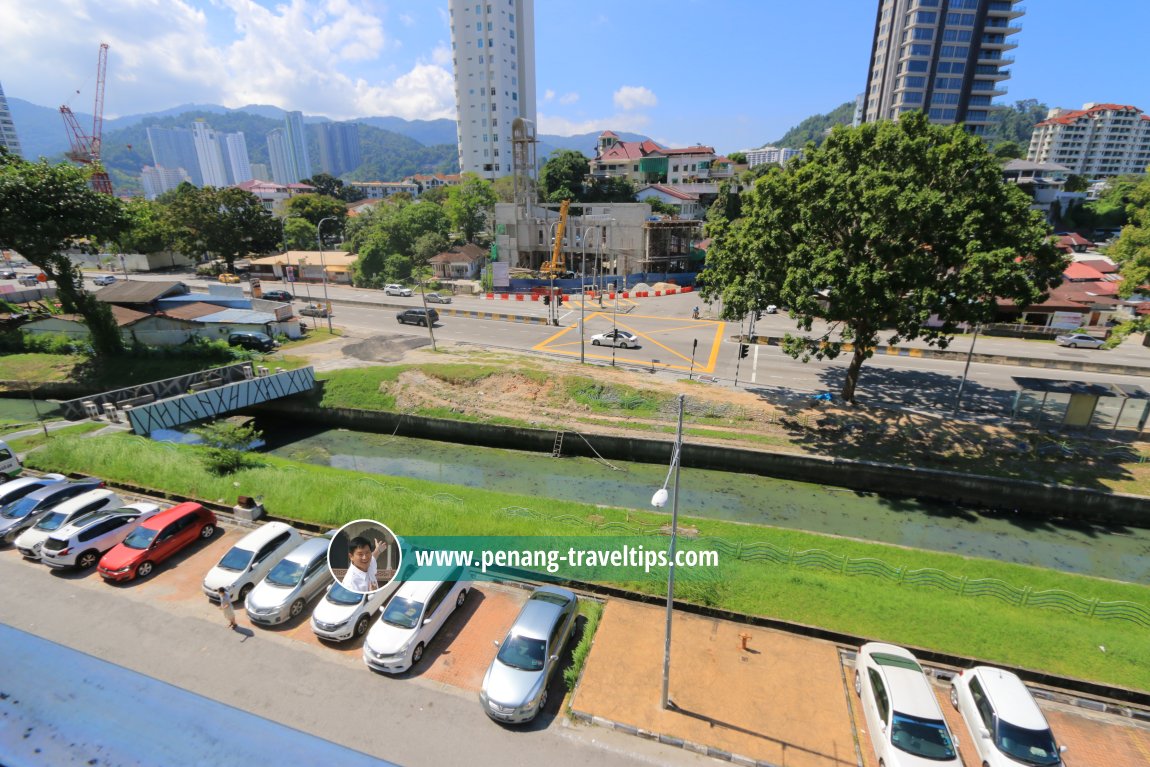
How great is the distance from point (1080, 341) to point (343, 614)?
55.1 metres

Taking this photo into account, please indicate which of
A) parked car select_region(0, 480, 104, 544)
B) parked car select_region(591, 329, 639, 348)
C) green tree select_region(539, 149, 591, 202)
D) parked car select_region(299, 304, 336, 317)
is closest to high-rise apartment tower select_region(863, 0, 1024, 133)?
green tree select_region(539, 149, 591, 202)

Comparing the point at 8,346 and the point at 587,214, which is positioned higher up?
the point at 587,214

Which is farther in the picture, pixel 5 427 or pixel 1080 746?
pixel 5 427

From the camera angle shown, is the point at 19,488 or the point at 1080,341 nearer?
the point at 19,488

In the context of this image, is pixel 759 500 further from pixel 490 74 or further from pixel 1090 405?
pixel 490 74

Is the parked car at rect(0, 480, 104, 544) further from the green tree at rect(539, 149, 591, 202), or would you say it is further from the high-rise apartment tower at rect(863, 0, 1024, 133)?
the high-rise apartment tower at rect(863, 0, 1024, 133)

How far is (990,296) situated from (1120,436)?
11772mm

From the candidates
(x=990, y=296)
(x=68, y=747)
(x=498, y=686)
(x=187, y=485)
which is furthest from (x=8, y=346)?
(x=990, y=296)

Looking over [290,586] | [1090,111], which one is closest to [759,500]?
[290,586]

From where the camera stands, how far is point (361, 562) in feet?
33.6

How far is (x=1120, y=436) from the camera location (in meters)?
28.2

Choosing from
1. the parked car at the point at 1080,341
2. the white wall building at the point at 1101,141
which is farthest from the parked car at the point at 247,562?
the white wall building at the point at 1101,141

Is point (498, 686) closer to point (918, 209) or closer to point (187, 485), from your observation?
point (187, 485)

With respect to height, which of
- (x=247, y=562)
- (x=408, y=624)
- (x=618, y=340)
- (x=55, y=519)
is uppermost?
(x=618, y=340)
